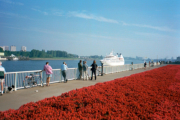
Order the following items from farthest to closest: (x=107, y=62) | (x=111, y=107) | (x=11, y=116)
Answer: (x=107, y=62), (x=111, y=107), (x=11, y=116)

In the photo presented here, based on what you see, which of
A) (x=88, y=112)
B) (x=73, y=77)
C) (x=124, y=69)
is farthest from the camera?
(x=124, y=69)

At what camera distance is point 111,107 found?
5.62 metres

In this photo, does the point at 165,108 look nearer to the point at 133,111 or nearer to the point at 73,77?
the point at 133,111

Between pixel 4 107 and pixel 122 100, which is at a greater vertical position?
pixel 122 100

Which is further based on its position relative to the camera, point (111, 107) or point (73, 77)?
point (73, 77)

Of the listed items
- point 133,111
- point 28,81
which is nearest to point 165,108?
point 133,111

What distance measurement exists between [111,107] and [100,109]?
0.50m

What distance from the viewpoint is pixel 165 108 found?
5.71 meters

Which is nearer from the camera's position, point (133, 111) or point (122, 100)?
point (133, 111)

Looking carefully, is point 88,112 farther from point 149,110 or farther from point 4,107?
point 4,107

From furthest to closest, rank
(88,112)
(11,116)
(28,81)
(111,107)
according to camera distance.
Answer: (28,81) → (111,107) → (88,112) → (11,116)

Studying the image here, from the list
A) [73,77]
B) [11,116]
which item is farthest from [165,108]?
[73,77]

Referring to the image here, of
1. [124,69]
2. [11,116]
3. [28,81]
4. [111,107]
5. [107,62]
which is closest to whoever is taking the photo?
[11,116]

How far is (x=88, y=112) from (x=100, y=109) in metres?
0.48
